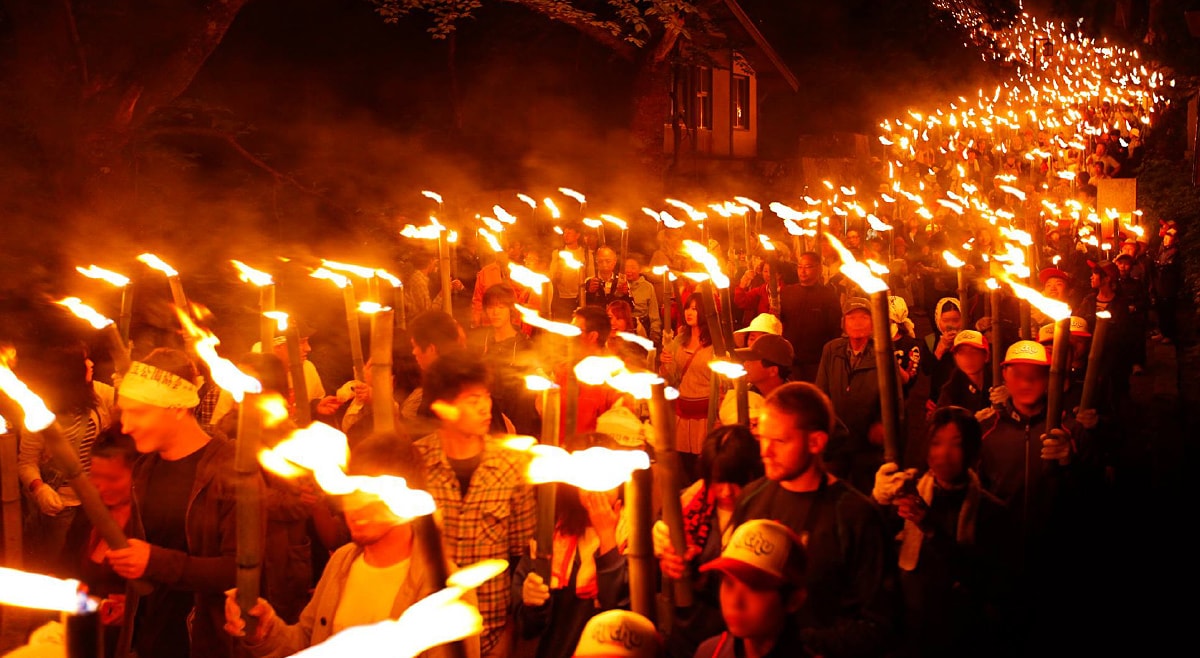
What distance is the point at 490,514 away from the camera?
15.0ft

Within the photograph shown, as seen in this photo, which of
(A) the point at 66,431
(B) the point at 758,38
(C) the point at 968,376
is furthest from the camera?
(B) the point at 758,38

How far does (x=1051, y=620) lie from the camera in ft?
21.7

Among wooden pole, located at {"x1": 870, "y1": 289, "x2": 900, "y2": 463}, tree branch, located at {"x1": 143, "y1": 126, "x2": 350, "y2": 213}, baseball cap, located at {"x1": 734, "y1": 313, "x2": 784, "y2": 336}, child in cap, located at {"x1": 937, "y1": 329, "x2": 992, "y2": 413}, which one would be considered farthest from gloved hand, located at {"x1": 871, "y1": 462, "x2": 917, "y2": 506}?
tree branch, located at {"x1": 143, "y1": 126, "x2": 350, "y2": 213}

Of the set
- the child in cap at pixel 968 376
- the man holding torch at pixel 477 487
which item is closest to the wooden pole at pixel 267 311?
the man holding torch at pixel 477 487

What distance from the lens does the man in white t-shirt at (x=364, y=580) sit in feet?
12.0

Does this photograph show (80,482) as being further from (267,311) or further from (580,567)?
(580,567)

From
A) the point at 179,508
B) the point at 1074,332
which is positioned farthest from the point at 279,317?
the point at 1074,332

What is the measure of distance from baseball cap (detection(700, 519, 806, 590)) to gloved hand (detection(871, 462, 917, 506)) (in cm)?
55

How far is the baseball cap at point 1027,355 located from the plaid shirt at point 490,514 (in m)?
2.93

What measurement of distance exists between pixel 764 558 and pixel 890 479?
28.7 inches

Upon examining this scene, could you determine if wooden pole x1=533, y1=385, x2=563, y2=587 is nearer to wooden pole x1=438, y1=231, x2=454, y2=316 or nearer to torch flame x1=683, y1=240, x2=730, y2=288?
torch flame x1=683, y1=240, x2=730, y2=288

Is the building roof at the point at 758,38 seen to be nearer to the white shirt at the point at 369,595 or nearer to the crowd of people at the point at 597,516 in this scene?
the crowd of people at the point at 597,516

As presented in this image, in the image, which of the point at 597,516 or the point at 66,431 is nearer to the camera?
the point at 597,516

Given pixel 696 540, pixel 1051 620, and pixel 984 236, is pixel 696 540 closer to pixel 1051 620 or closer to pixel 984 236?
pixel 1051 620
